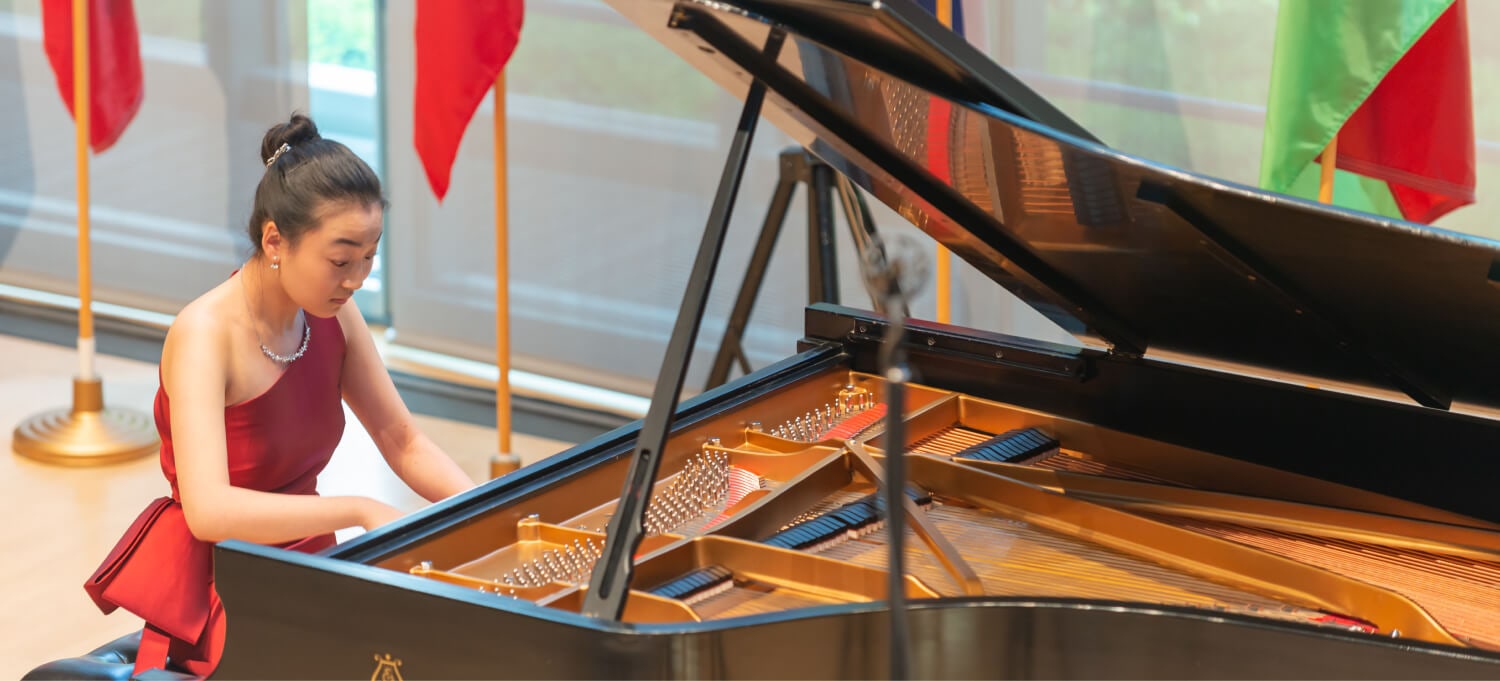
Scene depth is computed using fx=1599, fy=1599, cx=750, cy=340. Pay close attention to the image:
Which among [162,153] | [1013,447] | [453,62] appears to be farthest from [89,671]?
[162,153]

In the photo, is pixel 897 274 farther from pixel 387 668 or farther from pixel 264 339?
pixel 264 339

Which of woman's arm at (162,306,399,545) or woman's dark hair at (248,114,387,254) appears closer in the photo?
woman's arm at (162,306,399,545)

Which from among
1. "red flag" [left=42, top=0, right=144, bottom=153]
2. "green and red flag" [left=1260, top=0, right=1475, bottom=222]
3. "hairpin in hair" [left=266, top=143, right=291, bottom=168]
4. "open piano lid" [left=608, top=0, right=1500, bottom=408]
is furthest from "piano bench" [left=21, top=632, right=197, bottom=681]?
"red flag" [left=42, top=0, right=144, bottom=153]

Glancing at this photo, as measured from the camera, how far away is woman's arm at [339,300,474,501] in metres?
2.63

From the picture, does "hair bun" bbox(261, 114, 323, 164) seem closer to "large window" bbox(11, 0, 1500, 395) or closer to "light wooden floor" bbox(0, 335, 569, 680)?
"light wooden floor" bbox(0, 335, 569, 680)

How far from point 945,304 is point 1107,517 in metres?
1.81

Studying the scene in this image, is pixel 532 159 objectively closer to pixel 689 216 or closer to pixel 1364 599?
pixel 689 216

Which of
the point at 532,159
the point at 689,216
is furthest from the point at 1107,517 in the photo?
the point at 532,159

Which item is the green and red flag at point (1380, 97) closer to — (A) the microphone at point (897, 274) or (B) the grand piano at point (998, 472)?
(B) the grand piano at point (998, 472)

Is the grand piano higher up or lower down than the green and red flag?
lower down

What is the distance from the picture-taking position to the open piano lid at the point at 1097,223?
189 cm

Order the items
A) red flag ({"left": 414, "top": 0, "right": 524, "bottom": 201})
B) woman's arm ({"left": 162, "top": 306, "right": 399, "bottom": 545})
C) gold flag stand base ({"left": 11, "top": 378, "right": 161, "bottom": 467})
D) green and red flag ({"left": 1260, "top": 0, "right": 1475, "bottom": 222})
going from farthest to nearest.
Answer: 1. gold flag stand base ({"left": 11, "top": 378, "right": 161, "bottom": 467})
2. red flag ({"left": 414, "top": 0, "right": 524, "bottom": 201})
3. green and red flag ({"left": 1260, "top": 0, "right": 1475, "bottom": 222})
4. woman's arm ({"left": 162, "top": 306, "right": 399, "bottom": 545})

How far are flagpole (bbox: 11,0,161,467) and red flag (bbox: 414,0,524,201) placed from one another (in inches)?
43.9

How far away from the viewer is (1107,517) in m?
2.29
